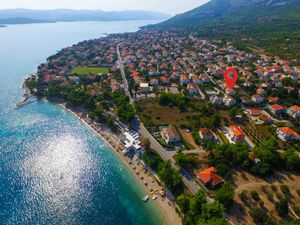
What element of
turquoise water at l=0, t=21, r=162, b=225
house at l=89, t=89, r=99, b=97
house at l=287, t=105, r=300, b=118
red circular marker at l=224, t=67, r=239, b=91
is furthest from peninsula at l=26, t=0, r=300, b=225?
turquoise water at l=0, t=21, r=162, b=225

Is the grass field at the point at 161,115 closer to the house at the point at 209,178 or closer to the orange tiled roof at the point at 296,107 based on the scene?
the house at the point at 209,178

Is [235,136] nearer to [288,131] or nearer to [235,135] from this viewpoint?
[235,135]

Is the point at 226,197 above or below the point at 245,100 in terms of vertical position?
above

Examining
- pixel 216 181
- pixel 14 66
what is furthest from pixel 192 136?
pixel 14 66

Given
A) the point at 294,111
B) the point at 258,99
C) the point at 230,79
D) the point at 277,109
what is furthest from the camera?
the point at 230,79

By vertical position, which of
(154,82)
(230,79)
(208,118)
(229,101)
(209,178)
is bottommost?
(154,82)

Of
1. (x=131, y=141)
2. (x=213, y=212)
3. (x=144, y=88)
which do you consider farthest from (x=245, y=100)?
(x=213, y=212)

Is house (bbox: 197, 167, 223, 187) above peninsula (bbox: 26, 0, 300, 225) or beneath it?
above

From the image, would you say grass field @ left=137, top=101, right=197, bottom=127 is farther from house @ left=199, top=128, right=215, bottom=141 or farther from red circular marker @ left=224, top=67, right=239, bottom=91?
red circular marker @ left=224, top=67, right=239, bottom=91
